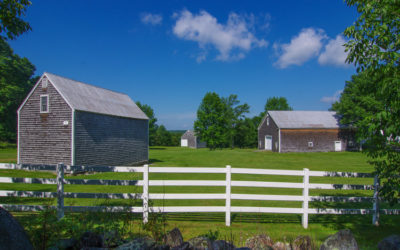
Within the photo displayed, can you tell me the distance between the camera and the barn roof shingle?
18828mm

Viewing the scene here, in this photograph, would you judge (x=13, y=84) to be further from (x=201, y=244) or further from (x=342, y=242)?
(x=342, y=242)

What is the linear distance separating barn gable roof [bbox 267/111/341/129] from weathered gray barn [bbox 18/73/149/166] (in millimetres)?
28028

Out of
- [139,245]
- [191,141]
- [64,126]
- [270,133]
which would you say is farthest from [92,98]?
[191,141]

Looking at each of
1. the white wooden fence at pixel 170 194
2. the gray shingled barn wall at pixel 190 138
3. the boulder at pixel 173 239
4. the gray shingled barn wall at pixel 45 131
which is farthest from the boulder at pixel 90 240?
the gray shingled barn wall at pixel 190 138

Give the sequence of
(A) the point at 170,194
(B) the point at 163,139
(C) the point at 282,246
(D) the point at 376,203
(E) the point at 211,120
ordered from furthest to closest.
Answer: (B) the point at 163,139, (E) the point at 211,120, (D) the point at 376,203, (A) the point at 170,194, (C) the point at 282,246

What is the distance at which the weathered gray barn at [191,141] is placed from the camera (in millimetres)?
74438

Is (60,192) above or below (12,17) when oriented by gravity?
below

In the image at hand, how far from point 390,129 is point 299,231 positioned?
11.3ft

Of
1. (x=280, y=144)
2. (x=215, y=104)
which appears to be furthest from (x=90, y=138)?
(x=215, y=104)

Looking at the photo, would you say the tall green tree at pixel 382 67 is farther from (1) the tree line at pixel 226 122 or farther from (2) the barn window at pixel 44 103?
(1) the tree line at pixel 226 122

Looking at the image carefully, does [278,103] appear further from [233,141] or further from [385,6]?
[385,6]

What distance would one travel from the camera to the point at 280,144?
127ft

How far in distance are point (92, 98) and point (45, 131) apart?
466 centimetres

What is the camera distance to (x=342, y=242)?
12.8 ft
